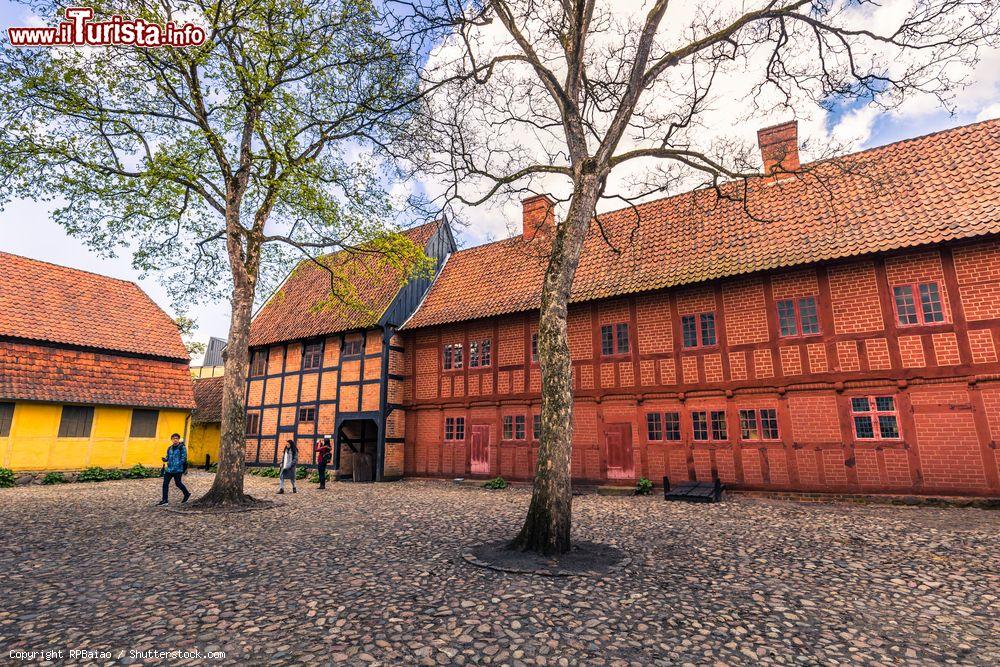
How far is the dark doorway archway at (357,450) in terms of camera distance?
18500 mm

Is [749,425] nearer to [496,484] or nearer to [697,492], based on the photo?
[697,492]

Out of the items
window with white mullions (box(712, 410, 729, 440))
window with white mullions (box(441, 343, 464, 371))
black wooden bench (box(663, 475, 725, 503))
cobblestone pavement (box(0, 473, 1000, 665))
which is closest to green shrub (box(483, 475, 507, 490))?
window with white mullions (box(441, 343, 464, 371))

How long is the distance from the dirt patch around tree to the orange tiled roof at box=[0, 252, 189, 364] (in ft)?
69.1

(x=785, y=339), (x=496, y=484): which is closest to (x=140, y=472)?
(x=496, y=484)

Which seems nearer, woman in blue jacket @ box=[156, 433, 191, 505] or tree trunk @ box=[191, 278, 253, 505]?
tree trunk @ box=[191, 278, 253, 505]

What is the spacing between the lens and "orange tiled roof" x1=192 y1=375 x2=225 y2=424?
996 inches

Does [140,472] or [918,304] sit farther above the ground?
[918,304]

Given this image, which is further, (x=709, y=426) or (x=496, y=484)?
(x=496, y=484)

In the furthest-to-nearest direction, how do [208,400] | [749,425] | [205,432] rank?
[208,400], [205,432], [749,425]

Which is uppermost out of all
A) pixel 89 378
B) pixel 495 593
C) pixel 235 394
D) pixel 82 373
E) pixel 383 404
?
pixel 82 373

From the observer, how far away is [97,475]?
18688 mm

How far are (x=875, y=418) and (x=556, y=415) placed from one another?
961cm

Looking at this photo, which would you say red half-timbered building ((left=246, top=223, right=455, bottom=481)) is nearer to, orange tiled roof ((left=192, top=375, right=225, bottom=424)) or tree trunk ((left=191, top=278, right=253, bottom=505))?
orange tiled roof ((left=192, top=375, right=225, bottom=424))

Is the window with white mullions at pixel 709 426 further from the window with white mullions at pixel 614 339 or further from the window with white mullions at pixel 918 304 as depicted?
the window with white mullions at pixel 918 304
